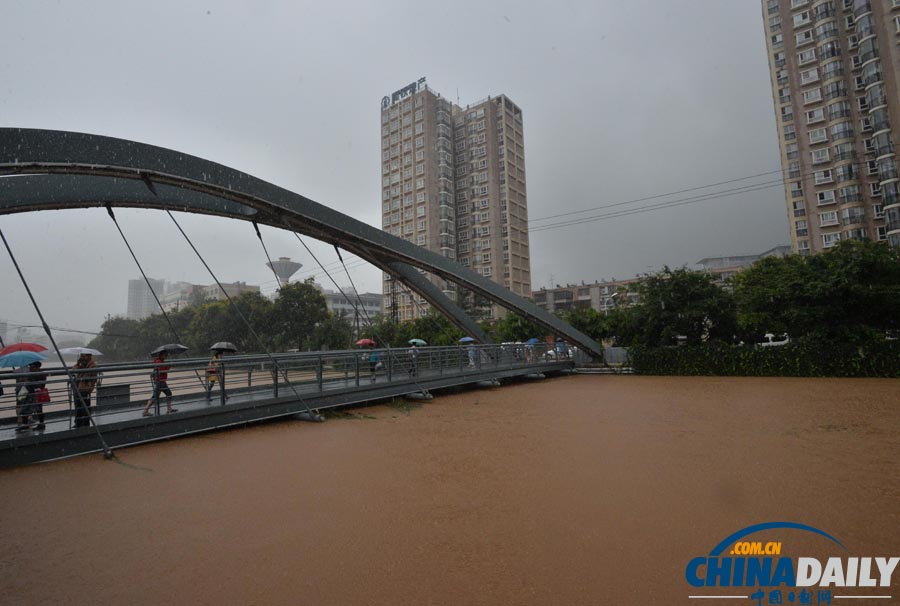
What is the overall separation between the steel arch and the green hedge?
1342cm

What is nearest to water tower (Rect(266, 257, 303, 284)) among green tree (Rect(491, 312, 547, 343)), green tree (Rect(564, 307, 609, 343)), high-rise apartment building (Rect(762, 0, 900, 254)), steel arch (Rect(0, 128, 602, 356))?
green tree (Rect(491, 312, 547, 343))

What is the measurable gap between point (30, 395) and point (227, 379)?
11.9 feet

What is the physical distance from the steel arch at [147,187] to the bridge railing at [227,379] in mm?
2908

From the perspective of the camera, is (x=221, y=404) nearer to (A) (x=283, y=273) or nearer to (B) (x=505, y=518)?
(B) (x=505, y=518)

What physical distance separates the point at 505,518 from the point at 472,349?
12.9 metres

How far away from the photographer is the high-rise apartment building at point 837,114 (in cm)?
3362

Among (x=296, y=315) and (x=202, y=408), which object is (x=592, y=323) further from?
(x=202, y=408)

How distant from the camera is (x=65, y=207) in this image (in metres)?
7.95

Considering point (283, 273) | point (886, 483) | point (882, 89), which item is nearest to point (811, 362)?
point (886, 483)

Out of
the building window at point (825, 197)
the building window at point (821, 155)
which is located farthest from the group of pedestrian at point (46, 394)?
the building window at point (821, 155)

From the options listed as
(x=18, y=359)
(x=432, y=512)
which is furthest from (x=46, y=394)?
(x=432, y=512)

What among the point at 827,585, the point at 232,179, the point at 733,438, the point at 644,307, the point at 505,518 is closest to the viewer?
the point at 827,585

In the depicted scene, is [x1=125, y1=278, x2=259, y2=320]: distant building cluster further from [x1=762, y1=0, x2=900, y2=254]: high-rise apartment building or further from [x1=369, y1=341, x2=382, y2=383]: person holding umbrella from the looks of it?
→ [x1=762, y1=0, x2=900, y2=254]: high-rise apartment building

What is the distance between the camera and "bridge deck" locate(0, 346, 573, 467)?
19.2 feet
